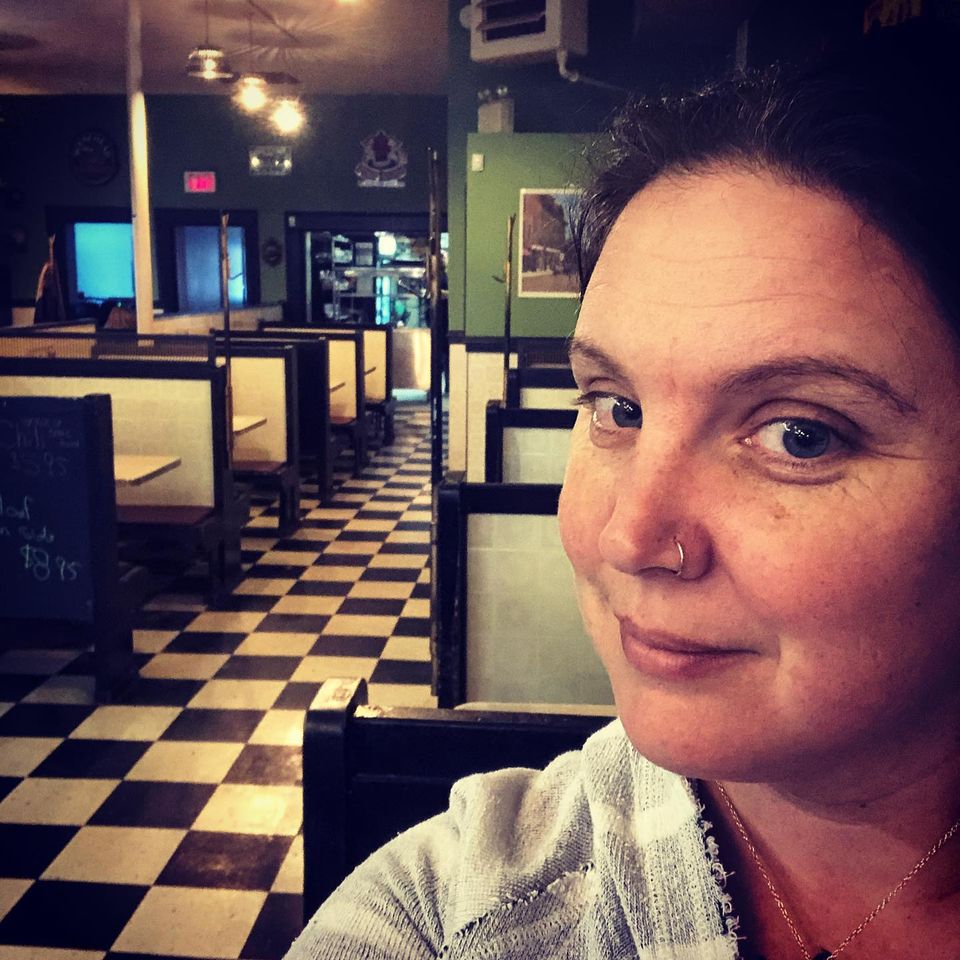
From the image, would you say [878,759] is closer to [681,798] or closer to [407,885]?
[681,798]

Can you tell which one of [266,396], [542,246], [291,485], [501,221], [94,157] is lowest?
[291,485]

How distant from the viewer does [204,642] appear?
427cm

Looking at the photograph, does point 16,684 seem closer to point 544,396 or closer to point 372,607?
point 372,607

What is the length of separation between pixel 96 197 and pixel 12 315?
1920mm

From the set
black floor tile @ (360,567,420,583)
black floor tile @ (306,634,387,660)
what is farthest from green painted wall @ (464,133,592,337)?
black floor tile @ (306,634,387,660)

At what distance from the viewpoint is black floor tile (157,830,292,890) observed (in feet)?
8.20

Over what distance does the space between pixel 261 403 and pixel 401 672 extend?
269cm

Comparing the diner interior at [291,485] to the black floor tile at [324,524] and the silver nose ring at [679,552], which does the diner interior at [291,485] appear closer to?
the black floor tile at [324,524]

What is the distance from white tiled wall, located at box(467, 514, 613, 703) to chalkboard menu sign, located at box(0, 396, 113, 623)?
178 centimetres

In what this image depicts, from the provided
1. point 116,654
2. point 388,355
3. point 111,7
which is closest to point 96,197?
point 111,7

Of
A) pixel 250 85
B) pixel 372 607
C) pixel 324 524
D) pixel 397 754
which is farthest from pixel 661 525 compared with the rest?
pixel 250 85

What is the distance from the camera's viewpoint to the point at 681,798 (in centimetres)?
77

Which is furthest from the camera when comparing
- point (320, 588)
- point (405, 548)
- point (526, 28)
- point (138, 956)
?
point (526, 28)

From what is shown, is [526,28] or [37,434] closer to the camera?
[37,434]
